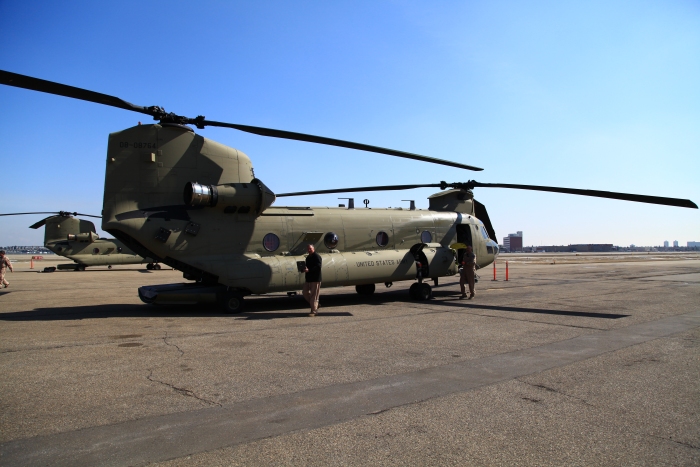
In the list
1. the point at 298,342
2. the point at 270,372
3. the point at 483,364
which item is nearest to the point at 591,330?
the point at 483,364

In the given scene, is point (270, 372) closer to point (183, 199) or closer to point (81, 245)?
point (183, 199)

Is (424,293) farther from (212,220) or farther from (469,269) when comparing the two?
(212,220)

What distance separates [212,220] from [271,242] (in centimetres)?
173

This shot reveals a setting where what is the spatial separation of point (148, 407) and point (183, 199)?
790 cm

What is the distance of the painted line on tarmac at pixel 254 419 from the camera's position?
A: 347cm

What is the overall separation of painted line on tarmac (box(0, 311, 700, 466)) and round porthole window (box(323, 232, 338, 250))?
7.49 meters

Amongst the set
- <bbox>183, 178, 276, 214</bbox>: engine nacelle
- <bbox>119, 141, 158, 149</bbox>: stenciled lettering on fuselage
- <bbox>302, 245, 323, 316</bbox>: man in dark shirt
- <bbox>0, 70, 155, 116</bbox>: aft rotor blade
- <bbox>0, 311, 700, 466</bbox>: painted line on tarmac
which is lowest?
<bbox>0, 311, 700, 466</bbox>: painted line on tarmac

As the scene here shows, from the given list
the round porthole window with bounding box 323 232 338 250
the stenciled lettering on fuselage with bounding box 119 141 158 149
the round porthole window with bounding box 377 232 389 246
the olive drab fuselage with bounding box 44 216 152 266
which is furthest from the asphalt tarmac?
the olive drab fuselage with bounding box 44 216 152 266

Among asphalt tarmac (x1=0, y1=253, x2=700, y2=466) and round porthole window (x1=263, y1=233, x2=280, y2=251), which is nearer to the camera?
asphalt tarmac (x1=0, y1=253, x2=700, y2=466)

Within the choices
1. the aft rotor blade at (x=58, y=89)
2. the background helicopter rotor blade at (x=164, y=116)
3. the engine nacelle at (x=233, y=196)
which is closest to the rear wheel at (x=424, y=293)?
the background helicopter rotor blade at (x=164, y=116)

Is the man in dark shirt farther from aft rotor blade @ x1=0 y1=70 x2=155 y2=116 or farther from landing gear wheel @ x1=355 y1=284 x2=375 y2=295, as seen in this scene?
aft rotor blade @ x1=0 y1=70 x2=155 y2=116

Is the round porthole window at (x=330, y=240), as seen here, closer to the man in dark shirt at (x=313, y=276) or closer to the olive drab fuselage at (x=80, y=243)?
the man in dark shirt at (x=313, y=276)

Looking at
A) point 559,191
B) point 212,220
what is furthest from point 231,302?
point 559,191

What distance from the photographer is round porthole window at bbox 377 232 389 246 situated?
1454 centimetres
